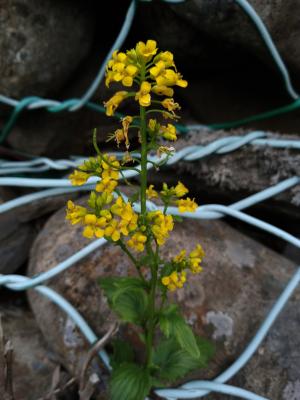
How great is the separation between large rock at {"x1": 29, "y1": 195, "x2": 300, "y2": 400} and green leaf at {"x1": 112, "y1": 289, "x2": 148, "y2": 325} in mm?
226

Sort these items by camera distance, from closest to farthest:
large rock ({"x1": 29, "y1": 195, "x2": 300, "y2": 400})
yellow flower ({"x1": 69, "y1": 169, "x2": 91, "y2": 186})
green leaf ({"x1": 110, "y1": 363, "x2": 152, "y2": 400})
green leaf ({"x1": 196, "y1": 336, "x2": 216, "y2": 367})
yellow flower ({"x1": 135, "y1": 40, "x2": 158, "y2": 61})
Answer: yellow flower ({"x1": 135, "y1": 40, "x2": 158, "y2": 61}), yellow flower ({"x1": 69, "y1": 169, "x2": 91, "y2": 186}), green leaf ({"x1": 110, "y1": 363, "x2": 152, "y2": 400}), green leaf ({"x1": 196, "y1": 336, "x2": 216, "y2": 367}), large rock ({"x1": 29, "y1": 195, "x2": 300, "y2": 400})

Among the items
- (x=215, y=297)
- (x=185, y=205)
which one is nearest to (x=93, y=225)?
(x=185, y=205)

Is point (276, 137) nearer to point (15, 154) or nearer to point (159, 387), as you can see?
point (159, 387)

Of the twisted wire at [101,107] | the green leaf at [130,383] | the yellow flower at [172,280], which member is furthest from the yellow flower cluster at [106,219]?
the twisted wire at [101,107]

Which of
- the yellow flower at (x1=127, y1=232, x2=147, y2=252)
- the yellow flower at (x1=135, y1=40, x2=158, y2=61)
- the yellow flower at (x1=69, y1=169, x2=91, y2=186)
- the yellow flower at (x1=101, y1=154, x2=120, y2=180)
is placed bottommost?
the yellow flower at (x1=127, y1=232, x2=147, y2=252)

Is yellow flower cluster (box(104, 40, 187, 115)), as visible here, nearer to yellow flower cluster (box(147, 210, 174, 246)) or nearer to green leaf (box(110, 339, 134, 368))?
yellow flower cluster (box(147, 210, 174, 246))

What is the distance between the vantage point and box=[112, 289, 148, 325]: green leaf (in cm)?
100

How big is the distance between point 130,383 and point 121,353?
0.14m

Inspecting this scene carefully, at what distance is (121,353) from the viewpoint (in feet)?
3.75

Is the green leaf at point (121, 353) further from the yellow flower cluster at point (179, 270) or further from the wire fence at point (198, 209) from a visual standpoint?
the yellow flower cluster at point (179, 270)

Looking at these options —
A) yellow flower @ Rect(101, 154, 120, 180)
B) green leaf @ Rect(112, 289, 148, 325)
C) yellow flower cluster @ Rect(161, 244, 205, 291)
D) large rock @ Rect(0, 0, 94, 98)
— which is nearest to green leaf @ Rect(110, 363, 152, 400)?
green leaf @ Rect(112, 289, 148, 325)

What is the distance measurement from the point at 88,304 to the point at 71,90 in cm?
92

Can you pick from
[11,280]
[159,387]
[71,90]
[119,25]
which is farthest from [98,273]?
[119,25]

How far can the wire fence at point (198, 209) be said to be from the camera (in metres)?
1.15
